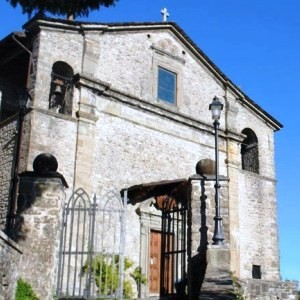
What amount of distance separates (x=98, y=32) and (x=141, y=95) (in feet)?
8.35

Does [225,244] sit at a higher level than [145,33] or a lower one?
lower

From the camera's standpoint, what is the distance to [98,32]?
17.3 metres

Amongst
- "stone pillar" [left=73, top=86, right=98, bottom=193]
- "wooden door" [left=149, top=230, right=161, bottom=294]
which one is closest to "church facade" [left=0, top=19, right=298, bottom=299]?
"stone pillar" [left=73, top=86, right=98, bottom=193]

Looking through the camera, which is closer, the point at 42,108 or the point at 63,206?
the point at 63,206

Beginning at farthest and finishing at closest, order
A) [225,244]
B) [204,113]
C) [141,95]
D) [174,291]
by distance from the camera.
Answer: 1. [204,113]
2. [141,95]
3. [174,291]
4. [225,244]

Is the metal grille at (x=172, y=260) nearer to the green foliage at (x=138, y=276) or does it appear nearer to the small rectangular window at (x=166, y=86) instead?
the green foliage at (x=138, y=276)

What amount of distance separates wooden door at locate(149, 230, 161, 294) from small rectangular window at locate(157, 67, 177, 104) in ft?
16.1

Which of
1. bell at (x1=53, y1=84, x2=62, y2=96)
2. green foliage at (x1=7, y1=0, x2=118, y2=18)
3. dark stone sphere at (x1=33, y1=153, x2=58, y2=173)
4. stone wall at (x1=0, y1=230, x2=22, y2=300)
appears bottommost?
stone wall at (x1=0, y1=230, x2=22, y2=300)

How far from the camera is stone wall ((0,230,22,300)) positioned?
303 inches


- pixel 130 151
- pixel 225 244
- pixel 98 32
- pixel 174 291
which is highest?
pixel 98 32

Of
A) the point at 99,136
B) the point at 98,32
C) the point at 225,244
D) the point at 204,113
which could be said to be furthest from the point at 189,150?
the point at 225,244

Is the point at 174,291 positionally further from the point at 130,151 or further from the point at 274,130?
the point at 274,130

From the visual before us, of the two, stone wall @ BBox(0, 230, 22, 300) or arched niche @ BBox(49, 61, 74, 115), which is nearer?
stone wall @ BBox(0, 230, 22, 300)

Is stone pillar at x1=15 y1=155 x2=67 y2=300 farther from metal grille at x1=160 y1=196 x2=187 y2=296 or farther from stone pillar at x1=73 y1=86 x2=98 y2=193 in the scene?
stone pillar at x1=73 y1=86 x2=98 y2=193
